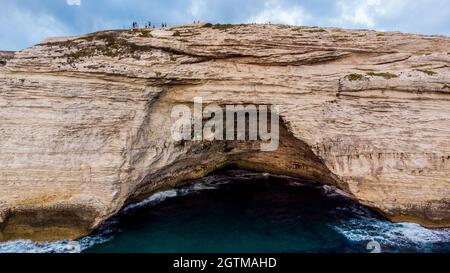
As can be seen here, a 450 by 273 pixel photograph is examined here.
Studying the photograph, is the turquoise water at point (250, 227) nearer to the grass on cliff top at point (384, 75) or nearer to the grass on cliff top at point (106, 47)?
the grass on cliff top at point (384, 75)

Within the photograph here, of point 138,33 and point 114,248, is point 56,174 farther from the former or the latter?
point 138,33

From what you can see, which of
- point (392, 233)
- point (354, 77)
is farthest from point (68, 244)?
point (354, 77)

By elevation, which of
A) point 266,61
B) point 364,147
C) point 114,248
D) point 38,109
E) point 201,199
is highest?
point 266,61

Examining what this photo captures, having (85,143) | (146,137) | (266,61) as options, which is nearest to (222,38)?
(266,61)

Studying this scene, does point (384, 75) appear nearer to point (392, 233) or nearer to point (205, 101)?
point (392, 233)

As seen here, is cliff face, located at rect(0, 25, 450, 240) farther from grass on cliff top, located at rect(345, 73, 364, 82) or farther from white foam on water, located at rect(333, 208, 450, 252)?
white foam on water, located at rect(333, 208, 450, 252)
